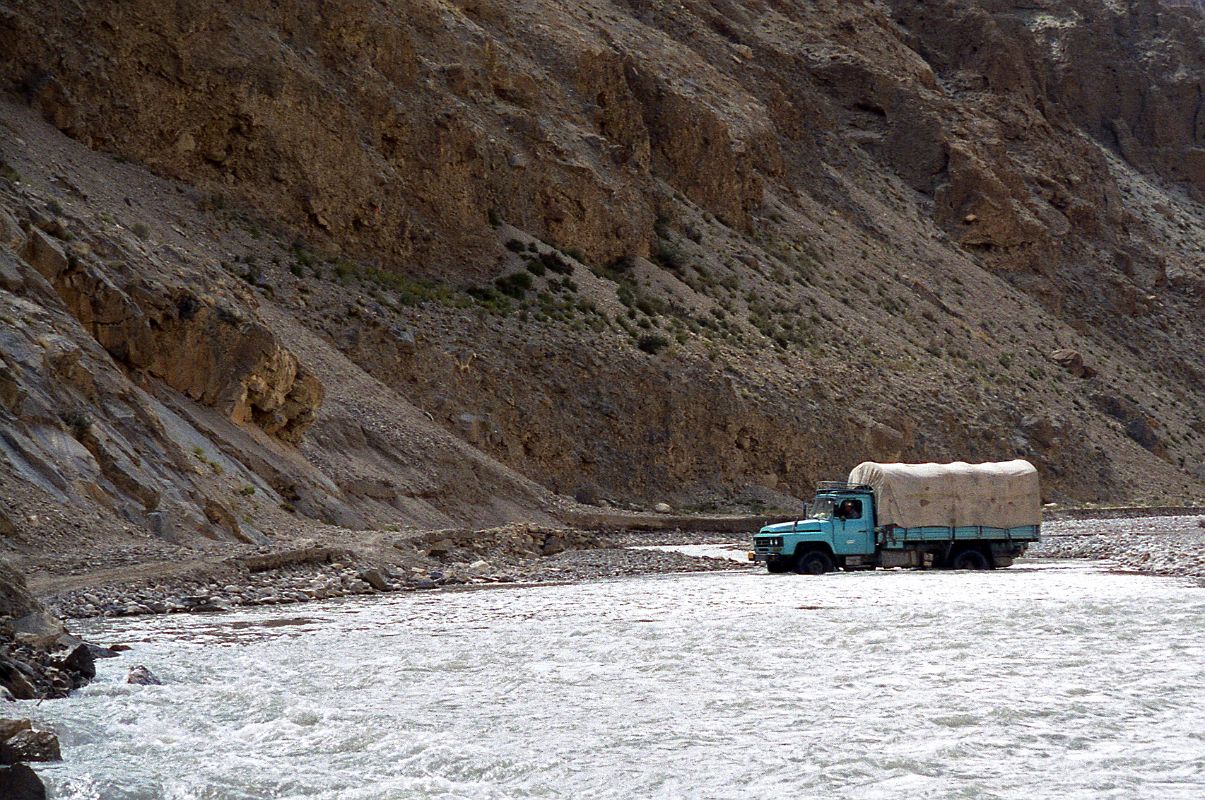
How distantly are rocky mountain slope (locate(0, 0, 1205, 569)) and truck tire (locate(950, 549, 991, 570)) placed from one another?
11.6 meters

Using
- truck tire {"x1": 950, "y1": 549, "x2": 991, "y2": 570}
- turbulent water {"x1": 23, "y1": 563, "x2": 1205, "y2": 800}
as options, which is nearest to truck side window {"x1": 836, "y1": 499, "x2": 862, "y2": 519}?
truck tire {"x1": 950, "y1": 549, "x2": 991, "y2": 570}

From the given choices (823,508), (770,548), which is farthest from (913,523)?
(770,548)

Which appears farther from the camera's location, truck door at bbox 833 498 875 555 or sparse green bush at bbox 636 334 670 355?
sparse green bush at bbox 636 334 670 355

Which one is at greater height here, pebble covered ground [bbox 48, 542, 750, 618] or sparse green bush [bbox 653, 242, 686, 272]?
sparse green bush [bbox 653, 242, 686, 272]

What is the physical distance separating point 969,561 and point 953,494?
5.23 ft

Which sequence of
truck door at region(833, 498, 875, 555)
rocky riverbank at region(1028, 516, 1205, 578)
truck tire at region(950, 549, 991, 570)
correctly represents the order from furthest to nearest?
truck tire at region(950, 549, 991, 570)
rocky riverbank at region(1028, 516, 1205, 578)
truck door at region(833, 498, 875, 555)

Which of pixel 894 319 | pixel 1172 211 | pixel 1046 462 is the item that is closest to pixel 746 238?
pixel 894 319

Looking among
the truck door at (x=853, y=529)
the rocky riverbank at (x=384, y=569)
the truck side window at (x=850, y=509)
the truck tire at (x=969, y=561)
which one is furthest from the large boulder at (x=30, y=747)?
the truck tire at (x=969, y=561)

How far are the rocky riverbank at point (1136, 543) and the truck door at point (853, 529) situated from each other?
216 inches

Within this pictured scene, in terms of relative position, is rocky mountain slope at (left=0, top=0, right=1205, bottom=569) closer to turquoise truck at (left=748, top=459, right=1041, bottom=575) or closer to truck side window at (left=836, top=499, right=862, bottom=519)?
turquoise truck at (left=748, top=459, right=1041, bottom=575)

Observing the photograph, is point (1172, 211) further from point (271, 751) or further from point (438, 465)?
point (271, 751)

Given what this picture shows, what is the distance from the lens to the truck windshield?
27.5 metres

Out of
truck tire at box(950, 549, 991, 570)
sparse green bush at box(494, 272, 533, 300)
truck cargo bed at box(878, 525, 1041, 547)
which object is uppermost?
sparse green bush at box(494, 272, 533, 300)

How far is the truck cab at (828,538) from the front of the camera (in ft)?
87.9
